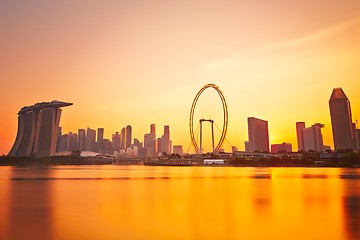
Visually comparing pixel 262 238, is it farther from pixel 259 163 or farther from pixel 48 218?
pixel 259 163

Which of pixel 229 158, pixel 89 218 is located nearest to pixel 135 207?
pixel 89 218

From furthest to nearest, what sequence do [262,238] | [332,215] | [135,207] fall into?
1. [135,207]
2. [332,215]
3. [262,238]

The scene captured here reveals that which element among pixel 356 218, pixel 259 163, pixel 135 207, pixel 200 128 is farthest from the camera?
pixel 200 128

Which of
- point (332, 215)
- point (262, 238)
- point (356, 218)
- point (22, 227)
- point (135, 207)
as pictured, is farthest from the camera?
point (135, 207)

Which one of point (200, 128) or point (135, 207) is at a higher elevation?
point (200, 128)

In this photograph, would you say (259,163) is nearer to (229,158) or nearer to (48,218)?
(229,158)

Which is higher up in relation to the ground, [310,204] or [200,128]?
[200,128]

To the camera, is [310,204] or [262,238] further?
[310,204]

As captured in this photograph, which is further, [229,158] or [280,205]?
[229,158]

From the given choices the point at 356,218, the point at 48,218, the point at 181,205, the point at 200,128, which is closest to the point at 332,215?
the point at 356,218
